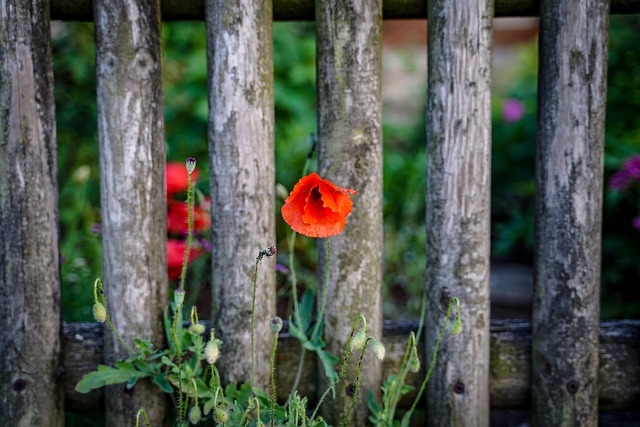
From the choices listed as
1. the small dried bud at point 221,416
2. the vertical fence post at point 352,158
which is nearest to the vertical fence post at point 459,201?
the vertical fence post at point 352,158

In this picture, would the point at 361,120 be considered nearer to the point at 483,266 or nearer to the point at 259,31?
the point at 259,31

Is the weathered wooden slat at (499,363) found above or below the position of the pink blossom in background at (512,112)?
below

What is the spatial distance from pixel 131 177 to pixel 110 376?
457 millimetres

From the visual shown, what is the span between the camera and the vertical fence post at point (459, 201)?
5.19 ft

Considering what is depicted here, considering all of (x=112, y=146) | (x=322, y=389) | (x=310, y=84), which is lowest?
(x=322, y=389)

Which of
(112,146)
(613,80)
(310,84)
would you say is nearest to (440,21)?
(112,146)

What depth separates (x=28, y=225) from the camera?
1609mm

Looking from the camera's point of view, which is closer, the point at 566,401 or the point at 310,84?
the point at 566,401

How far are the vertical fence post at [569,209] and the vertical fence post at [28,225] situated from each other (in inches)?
46.4

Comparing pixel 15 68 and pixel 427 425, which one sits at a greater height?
pixel 15 68

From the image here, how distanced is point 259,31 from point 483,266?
0.77 metres

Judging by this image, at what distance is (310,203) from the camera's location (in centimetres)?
138

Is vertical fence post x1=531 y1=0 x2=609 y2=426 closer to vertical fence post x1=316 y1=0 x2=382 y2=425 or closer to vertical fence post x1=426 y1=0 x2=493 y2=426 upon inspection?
vertical fence post x1=426 y1=0 x2=493 y2=426

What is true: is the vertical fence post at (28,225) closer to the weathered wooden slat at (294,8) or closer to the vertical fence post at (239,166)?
the weathered wooden slat at (294,8)
